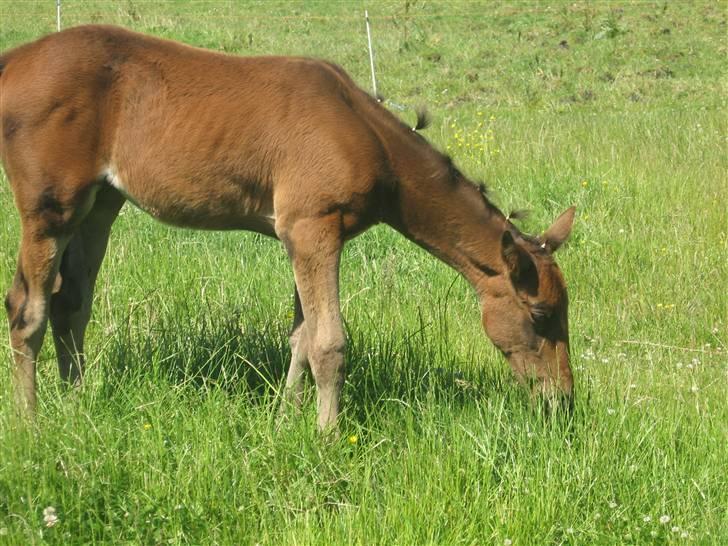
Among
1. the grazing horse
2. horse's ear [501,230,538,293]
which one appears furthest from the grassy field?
horse's ear [501,230,538,293]

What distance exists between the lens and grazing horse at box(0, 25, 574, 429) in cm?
466

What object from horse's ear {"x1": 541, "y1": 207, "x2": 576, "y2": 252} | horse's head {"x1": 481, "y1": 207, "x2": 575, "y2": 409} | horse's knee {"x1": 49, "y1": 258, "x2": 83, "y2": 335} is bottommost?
horse's knee {"x1": 49, "y1": 258, "x2": 83, "y2": 335}

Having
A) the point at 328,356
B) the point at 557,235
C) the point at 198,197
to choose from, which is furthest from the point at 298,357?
the point at 557,235

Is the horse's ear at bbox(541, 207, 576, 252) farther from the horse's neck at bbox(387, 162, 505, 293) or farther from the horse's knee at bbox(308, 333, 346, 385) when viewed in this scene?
the horse's knee at bbox(308, 333, 346, 385)

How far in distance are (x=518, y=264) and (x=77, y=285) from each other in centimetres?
231

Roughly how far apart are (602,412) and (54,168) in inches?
110

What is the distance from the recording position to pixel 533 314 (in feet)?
15.9

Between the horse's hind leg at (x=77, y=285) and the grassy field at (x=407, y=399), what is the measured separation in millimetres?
137

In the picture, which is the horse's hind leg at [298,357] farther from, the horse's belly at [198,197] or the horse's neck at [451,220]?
the horse's neck at [451,220]

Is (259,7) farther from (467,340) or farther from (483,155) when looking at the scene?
(467,340)

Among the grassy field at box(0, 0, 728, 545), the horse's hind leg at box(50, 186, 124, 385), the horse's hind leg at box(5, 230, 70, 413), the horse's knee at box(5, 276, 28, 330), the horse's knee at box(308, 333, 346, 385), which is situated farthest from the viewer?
the horse's hind leg at box(50, 186, 124, 385)

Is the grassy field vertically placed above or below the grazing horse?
below

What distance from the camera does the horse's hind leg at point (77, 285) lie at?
206 inches

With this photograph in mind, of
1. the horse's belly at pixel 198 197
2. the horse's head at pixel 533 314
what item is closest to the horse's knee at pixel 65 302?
the horse's belly at pixel 198 197
